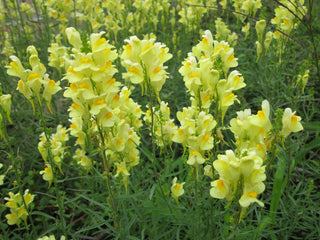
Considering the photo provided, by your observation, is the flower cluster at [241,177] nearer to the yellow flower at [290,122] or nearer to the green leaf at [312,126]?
the yellow flower at [290,122]

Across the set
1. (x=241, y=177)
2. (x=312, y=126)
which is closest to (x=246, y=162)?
(x=241, y=177)

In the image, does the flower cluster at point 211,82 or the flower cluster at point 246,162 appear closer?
the flower cluster at point 246,162

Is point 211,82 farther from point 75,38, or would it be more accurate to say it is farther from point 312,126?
point 312,126

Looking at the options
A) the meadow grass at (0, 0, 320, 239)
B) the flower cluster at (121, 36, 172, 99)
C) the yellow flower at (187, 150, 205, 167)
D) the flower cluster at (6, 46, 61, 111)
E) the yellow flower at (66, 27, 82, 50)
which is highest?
the yellow flower at (66, 27, 82, 50)

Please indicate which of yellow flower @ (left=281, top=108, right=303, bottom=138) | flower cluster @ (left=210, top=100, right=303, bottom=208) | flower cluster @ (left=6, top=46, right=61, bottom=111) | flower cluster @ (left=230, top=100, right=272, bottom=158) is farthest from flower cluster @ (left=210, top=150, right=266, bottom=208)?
flower cluster @ (left=6, top=46, right=61, bottom=111)

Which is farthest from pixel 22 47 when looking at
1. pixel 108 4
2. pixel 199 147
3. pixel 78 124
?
pixel 199 147

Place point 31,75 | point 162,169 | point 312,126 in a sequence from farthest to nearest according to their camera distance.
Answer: point 312,126 → point 162,169 → point 31,75

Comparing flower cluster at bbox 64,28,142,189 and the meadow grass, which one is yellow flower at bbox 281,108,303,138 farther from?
flower cluster at bbox 64,28,142,189

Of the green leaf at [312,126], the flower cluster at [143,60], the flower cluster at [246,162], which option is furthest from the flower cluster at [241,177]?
the green leaf at [312,126]

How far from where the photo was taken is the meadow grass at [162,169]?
2178 mm

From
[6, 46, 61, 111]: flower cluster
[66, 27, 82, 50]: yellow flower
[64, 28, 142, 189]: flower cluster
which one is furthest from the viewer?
[6, 46, 61, 111]: flower cluster

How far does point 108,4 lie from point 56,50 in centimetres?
181

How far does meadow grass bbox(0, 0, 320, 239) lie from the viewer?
2.18 meters

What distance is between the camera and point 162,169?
9.96 feet
